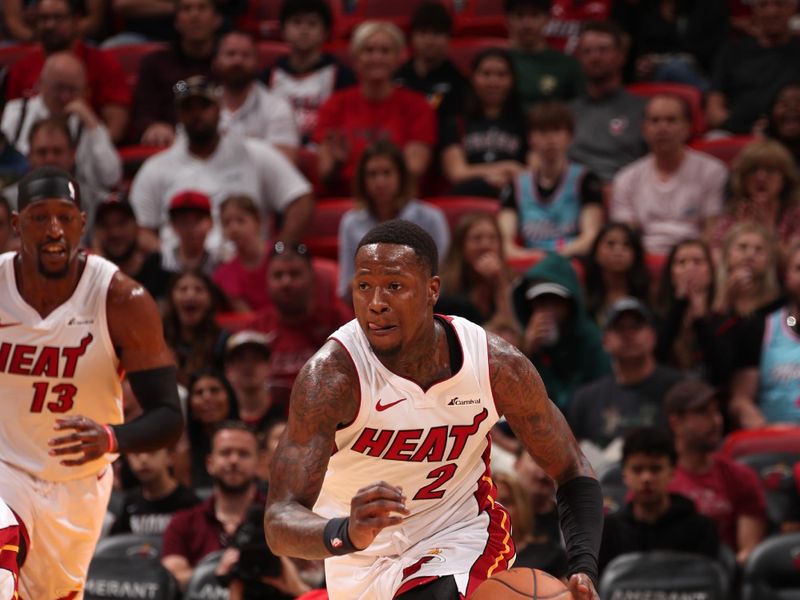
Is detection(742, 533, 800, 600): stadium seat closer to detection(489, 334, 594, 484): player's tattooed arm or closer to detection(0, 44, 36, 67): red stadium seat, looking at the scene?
detection(489, 334, 594, 484): player's tattooed arm

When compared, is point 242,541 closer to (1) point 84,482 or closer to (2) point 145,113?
(1) point 84,482

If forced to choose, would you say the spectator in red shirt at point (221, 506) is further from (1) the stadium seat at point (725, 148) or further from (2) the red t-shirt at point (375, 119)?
(1) the stadium seat at point (725, 148)

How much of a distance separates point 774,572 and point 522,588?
9.34 ft

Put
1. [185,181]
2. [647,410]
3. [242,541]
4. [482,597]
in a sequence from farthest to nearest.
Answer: [185,181] → [647,410] → [242,541] → [482,597]

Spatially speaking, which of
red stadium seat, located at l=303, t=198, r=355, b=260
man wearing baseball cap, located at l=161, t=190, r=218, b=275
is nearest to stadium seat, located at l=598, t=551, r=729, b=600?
man wearing baseball cap, located at l=161, t=190, r=218, b=275

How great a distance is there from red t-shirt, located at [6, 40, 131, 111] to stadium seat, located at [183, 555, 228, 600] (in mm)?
4943

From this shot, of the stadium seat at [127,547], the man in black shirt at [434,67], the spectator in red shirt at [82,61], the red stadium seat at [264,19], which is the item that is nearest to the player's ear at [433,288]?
the stadium seat at [127,547]

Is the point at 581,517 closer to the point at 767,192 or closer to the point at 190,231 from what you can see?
the point at 767,192

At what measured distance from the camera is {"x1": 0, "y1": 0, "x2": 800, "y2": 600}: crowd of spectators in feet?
24.8

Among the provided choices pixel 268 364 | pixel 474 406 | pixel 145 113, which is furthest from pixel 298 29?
pixel 474 406

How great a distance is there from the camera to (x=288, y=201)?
9.96 m

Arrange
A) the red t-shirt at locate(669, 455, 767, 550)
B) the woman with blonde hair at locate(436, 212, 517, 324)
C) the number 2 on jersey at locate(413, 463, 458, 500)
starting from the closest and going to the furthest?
the number 2 on jersey at locate(413, 463, 458, 500) < the red t-shirt at locate(669, 455, 767, 550) < the woman with blonde hair at locate(436, 212, 517, 324)

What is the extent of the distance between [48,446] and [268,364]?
310 centimetres

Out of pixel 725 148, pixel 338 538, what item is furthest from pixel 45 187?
pixel 725 148
